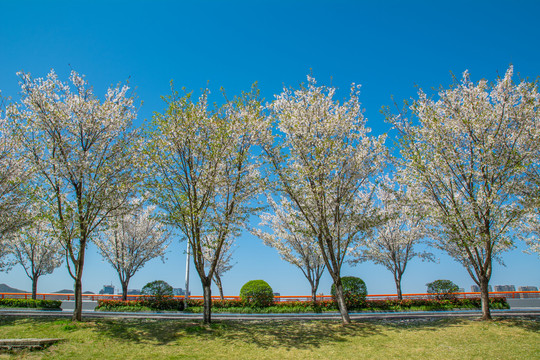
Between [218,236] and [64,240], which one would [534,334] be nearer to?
[218,236]

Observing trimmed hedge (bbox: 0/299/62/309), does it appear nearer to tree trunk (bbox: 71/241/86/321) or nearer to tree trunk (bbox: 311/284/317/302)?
tree trunk (bbox: 71/241/86/321)

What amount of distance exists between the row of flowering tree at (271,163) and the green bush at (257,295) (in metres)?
8.43

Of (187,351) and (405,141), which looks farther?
(405,141)

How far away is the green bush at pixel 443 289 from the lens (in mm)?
→ 26172

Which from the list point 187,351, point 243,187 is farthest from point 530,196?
point 187,351

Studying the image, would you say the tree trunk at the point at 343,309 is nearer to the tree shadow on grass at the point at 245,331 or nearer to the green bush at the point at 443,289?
the tree shadow on grass at the point at 245,331

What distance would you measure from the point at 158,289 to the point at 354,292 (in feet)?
48.5

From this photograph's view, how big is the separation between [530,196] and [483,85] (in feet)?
21.0

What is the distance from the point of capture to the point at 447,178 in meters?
17.7

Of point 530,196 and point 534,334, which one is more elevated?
point 530,196

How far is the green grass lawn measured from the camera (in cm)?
1134

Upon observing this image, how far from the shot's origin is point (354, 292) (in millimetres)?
24031

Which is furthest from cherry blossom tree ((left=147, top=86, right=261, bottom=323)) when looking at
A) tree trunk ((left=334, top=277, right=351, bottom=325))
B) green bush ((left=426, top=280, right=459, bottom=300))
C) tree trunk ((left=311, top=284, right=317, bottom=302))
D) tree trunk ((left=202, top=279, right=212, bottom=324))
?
green bush ((left=426, top=280, right=459, bottom=300))

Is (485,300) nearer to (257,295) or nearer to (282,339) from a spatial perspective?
(282,339)
